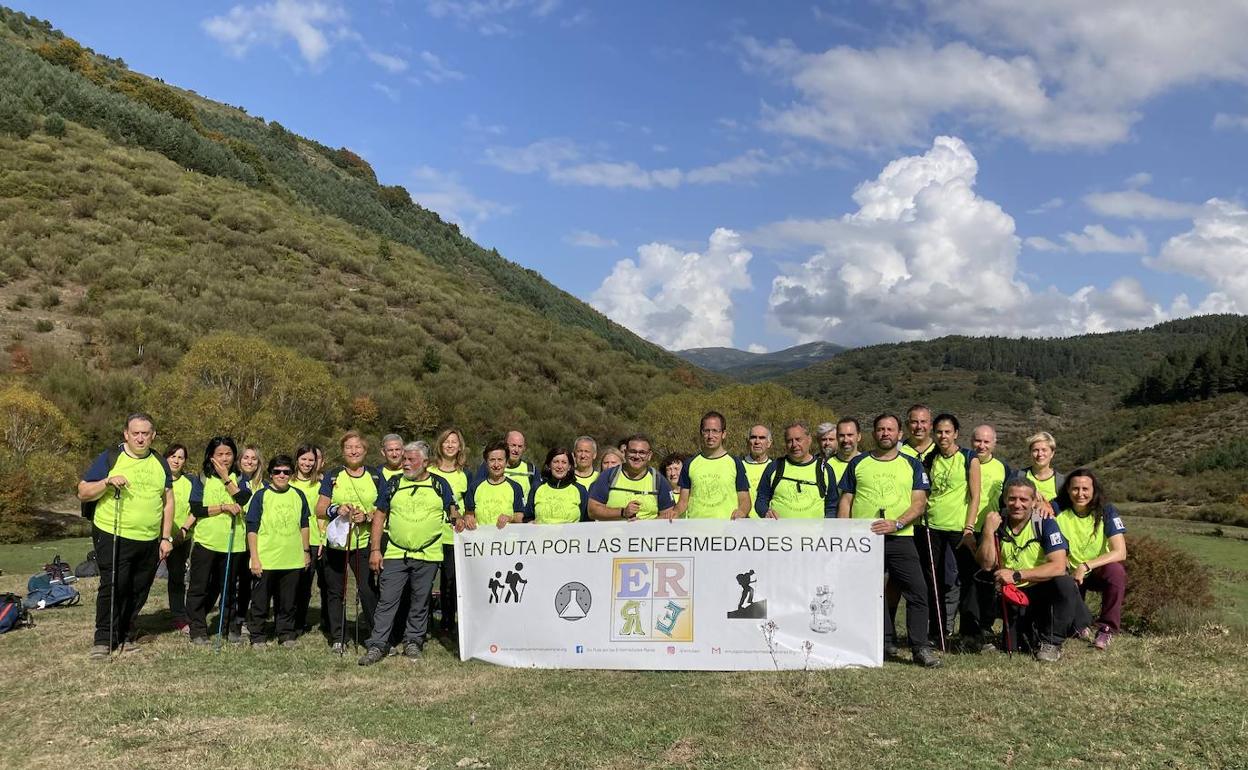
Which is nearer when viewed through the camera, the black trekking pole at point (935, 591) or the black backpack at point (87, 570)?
the black trekking pole at point (935, 591)

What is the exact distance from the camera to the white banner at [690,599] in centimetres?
621

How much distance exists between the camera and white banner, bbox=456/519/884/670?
6.21 metres

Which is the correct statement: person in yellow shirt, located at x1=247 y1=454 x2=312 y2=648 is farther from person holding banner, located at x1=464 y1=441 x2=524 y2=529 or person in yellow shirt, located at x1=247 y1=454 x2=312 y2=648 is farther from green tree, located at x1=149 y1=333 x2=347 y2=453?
green tree, located at x1=149 y1=333 x2=347 y2=453

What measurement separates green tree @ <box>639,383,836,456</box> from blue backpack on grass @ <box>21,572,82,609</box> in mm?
22701

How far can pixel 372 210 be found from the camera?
62250mm

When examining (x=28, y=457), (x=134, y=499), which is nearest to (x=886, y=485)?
(x=134, y=499)

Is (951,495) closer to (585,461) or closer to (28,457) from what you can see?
(585,461)

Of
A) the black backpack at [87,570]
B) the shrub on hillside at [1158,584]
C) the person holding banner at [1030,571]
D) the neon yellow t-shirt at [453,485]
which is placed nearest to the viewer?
the person holding banner at [1030,571]

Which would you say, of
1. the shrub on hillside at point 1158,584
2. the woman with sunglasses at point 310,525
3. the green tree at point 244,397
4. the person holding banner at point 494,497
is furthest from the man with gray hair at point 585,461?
the green tree at point 244,397

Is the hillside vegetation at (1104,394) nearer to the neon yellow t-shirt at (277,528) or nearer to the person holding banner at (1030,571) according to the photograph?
the person holding banner at (1030,571)

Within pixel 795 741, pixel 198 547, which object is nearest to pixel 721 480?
pixel 795 741

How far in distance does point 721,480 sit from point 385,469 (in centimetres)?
337

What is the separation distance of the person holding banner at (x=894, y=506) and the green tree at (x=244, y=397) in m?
17.9

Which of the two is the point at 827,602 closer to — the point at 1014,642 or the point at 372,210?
the point at 1014,642
